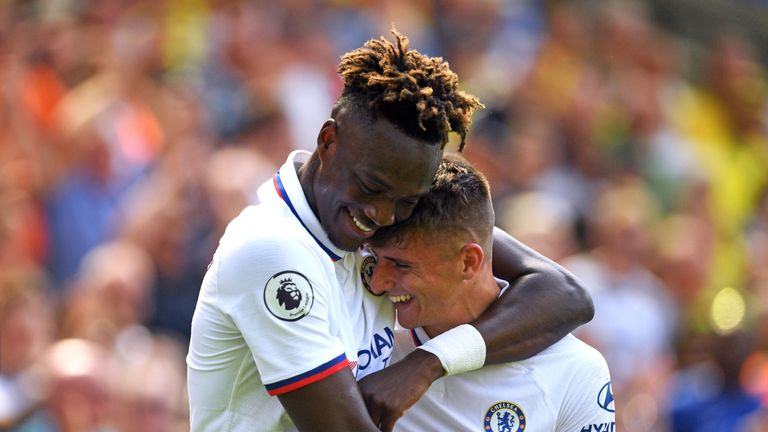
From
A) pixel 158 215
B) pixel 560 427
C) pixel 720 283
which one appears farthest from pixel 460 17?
pixel 560 427

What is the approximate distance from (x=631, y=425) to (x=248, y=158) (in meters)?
2.69

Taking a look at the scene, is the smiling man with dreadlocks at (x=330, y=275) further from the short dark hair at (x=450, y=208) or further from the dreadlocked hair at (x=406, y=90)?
the short dark hair at (x=450, y=208)

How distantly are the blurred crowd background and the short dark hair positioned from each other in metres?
2.56

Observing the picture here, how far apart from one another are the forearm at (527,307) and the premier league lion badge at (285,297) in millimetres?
738

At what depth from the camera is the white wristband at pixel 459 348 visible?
3.76m

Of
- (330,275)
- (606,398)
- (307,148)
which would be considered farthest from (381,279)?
(307,148)

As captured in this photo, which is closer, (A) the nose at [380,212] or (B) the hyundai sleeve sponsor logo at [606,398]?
(A) the nose at [380,212]

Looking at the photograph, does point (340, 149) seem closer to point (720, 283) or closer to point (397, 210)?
point (397, 210)

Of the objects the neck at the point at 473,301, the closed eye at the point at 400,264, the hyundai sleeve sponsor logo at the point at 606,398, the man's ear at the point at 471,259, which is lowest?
the hyundai sleeve sponsor logo at the point at 606,398

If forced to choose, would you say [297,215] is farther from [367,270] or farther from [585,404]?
[585,404]

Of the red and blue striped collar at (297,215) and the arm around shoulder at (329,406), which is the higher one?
the red and blue striped collar at (297,215)

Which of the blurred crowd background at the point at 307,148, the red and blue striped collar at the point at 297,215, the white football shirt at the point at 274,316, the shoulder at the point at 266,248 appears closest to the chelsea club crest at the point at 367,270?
the white football shirt at the point at 274,316

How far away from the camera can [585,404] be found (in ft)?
13.2

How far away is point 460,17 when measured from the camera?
386 inches
